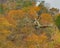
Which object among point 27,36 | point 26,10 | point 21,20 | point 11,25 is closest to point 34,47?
point 27,36

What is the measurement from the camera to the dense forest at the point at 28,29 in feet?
29.4

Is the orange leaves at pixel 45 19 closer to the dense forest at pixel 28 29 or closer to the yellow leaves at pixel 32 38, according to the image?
the dense forest at pixel 28 29

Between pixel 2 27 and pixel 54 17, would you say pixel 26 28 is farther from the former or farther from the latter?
pixel 54 17

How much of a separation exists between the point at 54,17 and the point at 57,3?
12.7 ft

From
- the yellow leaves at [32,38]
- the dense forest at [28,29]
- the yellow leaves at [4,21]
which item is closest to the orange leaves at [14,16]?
the dense forest at [28,29]

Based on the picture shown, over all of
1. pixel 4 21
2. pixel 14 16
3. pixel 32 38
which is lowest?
pixel 32 38

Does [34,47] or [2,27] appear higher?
[2,27]

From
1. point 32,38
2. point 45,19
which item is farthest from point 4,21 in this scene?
point 45,19

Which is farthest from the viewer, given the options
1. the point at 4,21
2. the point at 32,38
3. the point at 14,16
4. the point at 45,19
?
the point at 45,19

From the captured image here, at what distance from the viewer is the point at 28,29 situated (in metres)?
9.83

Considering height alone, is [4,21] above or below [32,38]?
above

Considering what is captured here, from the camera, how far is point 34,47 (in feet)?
29.1

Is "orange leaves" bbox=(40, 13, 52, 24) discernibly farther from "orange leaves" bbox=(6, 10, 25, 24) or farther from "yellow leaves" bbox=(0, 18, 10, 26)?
"yellow leaves" bbox=(0, 18, 10, 26)

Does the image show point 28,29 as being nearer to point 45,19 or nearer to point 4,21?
point 4,21
